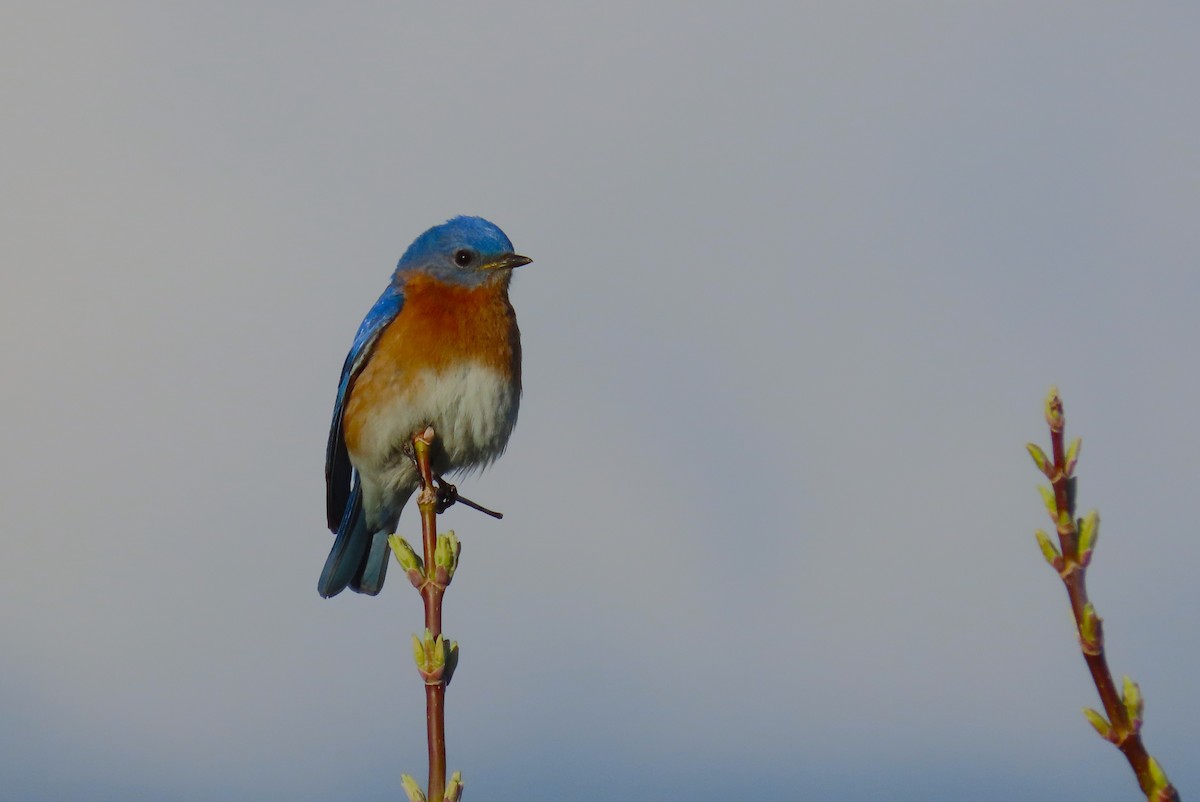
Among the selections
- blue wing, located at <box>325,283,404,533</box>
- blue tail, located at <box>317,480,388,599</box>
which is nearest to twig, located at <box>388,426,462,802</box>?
blue wing, located at <box>325,283,404,533</box>

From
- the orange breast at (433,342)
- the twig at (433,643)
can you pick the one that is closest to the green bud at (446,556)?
the twig at (433,643)

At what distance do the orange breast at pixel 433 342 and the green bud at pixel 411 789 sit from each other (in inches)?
185

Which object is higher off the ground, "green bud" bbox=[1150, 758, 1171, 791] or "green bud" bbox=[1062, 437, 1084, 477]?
"green bud" bbox=[1062, 437, 1084, 477]

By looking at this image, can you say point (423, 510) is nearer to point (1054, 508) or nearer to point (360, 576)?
point (1054, 508)

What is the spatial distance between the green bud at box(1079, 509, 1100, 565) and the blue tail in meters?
6.62

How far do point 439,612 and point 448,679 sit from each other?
270 millimetres

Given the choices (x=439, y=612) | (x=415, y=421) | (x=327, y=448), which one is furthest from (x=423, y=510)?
(x=327, y=448)

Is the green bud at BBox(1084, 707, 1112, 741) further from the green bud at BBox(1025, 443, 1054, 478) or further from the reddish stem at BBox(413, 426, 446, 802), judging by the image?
the reddish stem at BBox(413, 426, 446, 802)

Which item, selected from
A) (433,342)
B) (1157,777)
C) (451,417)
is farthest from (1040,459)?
(433,342)

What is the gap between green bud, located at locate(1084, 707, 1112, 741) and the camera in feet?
7.43

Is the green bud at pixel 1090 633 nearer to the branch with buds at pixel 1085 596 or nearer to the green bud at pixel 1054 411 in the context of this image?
the branch with buds at pixel 1085 596

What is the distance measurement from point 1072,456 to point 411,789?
5.15 ft

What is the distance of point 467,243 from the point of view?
8.21 m

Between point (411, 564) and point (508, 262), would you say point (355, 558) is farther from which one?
point (411, 564)
